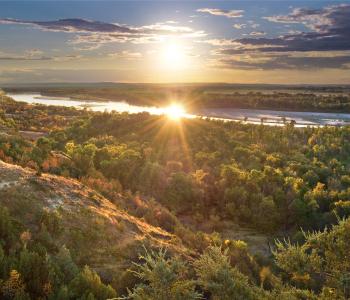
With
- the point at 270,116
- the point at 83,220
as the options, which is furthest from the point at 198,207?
the point at 270,116

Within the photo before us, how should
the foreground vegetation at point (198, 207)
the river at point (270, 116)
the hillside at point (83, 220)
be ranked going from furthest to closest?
the river at point (270, 116), the hillside at point (83, 220), the foreground vegetation at point (198, 207)

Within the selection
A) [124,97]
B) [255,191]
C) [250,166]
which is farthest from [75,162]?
[124,97]

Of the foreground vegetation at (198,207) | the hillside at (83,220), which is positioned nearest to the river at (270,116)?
the foreground vegetation at (198,207)

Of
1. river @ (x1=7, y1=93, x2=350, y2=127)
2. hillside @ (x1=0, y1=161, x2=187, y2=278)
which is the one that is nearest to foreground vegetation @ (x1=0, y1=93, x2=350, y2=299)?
hillside @ (x1=0, y1=161, x2=187, y2=278)

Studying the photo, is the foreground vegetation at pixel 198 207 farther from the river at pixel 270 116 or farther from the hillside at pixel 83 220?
the river at pixel 270 116

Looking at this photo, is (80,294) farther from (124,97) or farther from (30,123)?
(124,97)

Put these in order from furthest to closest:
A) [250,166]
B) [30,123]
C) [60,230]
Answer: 1. [30,123]
2. [250,166]
3. [60,230]

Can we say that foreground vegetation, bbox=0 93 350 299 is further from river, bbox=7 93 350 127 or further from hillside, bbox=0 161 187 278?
river, bbox=7 93 350 127
